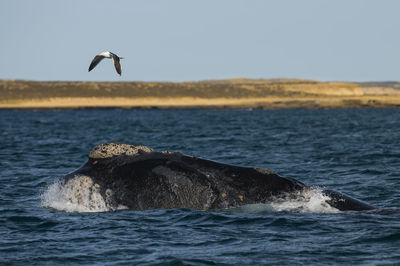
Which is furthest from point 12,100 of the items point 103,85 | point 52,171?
point 52,171

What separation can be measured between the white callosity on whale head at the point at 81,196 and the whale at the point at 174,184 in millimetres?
19

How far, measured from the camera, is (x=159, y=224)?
38.6 ft

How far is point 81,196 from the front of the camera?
498 inches

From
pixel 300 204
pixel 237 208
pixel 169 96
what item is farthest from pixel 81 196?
pixel 169 96

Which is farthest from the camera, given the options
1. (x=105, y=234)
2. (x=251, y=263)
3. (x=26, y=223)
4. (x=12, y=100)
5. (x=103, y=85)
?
(x=103, y=85)

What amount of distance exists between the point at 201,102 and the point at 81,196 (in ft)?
396

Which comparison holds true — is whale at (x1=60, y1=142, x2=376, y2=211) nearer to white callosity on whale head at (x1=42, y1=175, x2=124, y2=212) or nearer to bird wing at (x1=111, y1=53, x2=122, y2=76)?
white callosity on whale head at (x1=42, y1=175, x2=124, y2=212)

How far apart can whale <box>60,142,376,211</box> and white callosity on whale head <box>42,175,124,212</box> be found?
2 cm

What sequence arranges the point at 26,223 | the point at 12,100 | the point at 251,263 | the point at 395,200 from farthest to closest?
the point at 12,100
the point at 395,200
the point at 26,223
the point at 251,263

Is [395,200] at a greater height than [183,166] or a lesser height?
lesser

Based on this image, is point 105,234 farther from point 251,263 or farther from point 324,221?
point 324,221

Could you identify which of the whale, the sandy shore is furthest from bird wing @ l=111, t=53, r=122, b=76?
the sandy shore

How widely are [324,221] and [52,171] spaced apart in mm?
11795

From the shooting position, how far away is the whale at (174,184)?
1233 centimetres
